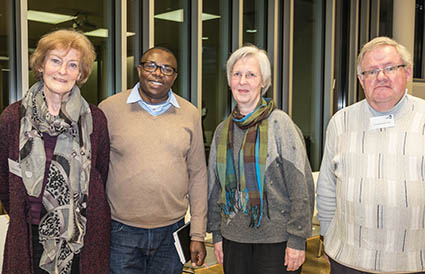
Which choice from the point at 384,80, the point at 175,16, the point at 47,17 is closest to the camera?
the point at 384,80

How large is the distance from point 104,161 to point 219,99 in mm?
3048

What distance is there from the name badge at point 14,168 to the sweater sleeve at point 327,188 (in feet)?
4.34

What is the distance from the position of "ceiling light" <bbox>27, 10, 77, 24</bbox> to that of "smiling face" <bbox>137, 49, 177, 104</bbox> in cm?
192

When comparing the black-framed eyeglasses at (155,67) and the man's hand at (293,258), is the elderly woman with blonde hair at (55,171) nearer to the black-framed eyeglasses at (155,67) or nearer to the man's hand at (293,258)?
the black-framed eyeglasses at (155,67)

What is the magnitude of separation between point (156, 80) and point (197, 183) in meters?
0.54

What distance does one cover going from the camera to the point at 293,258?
1820mm

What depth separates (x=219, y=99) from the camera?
486 centimetres

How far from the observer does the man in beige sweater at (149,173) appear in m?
1.90

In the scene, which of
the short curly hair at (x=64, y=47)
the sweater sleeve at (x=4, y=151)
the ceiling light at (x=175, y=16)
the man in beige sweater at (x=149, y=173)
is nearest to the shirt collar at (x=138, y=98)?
the man in beige sweater at (x=149, y=173)

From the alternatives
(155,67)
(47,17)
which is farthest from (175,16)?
(155,67)

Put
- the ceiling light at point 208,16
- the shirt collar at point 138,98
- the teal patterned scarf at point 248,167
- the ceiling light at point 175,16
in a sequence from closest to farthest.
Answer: the teal patterned scarf at point 248,167 → the shirt collar at point 138,98 → the ceiling light at point 175,16 → the ceiling light at point 208,16

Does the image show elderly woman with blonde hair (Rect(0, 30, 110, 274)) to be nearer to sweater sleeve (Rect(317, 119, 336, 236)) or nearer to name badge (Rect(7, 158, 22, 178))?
name badge (Rect(7, 158, 22, 178))

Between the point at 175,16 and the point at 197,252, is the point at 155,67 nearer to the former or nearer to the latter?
→ the point at 197,252

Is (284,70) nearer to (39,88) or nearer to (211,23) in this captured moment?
(211,23)
